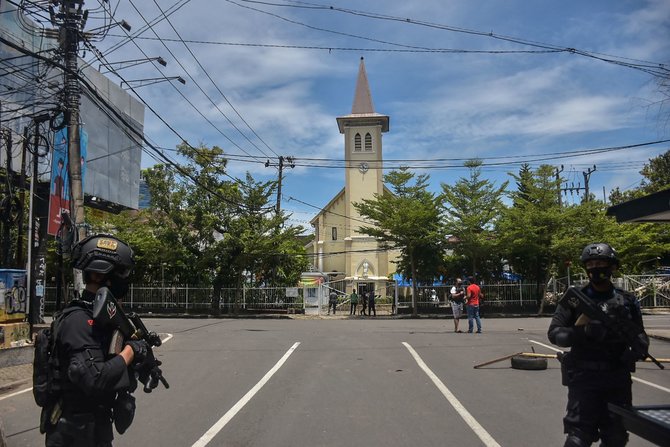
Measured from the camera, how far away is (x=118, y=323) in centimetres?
311

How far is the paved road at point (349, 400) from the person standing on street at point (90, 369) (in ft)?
8.41

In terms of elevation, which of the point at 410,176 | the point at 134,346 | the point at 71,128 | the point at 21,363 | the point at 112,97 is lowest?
the point at 21,363

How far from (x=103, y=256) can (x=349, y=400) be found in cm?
499

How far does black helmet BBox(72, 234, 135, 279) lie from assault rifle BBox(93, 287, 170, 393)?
0.18 m

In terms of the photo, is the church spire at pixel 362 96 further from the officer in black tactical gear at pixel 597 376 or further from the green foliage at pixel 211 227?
the officer in black tactical gear at pixel 597 376

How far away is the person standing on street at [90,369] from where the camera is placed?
9.66 ft

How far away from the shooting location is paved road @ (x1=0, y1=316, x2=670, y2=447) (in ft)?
18.7

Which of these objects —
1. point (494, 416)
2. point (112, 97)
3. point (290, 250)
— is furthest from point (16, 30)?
point (494, 416)

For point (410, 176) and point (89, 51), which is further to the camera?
point (410, 176)

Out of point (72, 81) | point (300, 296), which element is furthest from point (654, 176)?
point (72, 81)

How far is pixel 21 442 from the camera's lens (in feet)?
18.7

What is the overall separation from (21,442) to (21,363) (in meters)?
6.82

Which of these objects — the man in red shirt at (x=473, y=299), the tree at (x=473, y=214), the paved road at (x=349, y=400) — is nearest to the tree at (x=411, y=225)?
the tree at (x=473, y=214)

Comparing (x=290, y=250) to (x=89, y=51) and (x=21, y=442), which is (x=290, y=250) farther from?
(x=21, y=442)
